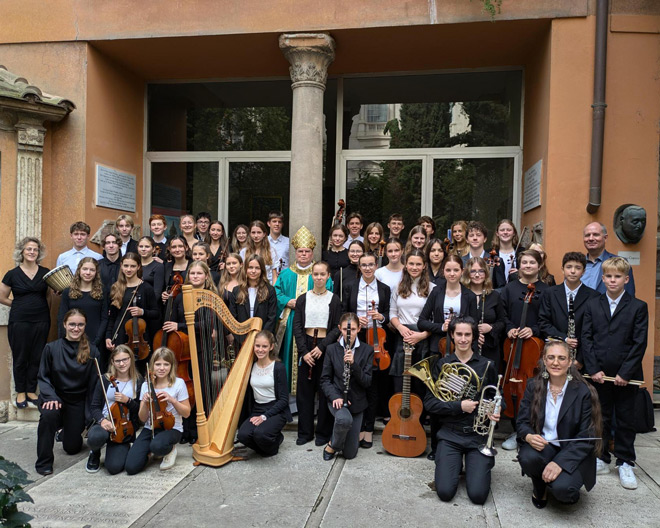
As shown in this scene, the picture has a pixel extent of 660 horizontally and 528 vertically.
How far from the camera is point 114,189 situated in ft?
24.7

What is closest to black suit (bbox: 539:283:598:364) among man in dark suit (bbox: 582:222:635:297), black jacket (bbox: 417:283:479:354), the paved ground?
man in dark suit (bbox: 582:222:635:297)

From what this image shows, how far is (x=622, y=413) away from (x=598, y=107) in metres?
3.16

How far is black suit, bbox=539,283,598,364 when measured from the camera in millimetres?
4723

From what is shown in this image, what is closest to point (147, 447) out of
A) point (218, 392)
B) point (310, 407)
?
point (218, 392)

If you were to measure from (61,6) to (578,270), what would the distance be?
→ 6.56 metres

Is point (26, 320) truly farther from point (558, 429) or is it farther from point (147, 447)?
point (558, 429)

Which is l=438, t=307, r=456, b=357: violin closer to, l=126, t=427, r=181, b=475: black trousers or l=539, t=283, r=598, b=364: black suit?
l=539, t=283, r=598, b=364: black suit

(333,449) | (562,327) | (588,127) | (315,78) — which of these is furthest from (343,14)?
(333,449)

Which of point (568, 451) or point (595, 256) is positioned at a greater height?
point (595, 256)

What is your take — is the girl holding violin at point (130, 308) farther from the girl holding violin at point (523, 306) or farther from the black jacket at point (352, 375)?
the girl holding violin at point (523, 306)

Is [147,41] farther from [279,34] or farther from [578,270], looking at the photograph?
[578,270]

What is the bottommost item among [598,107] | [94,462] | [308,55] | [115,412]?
[94,462]

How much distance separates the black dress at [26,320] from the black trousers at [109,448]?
1.83m

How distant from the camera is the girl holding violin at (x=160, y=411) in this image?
466cm
